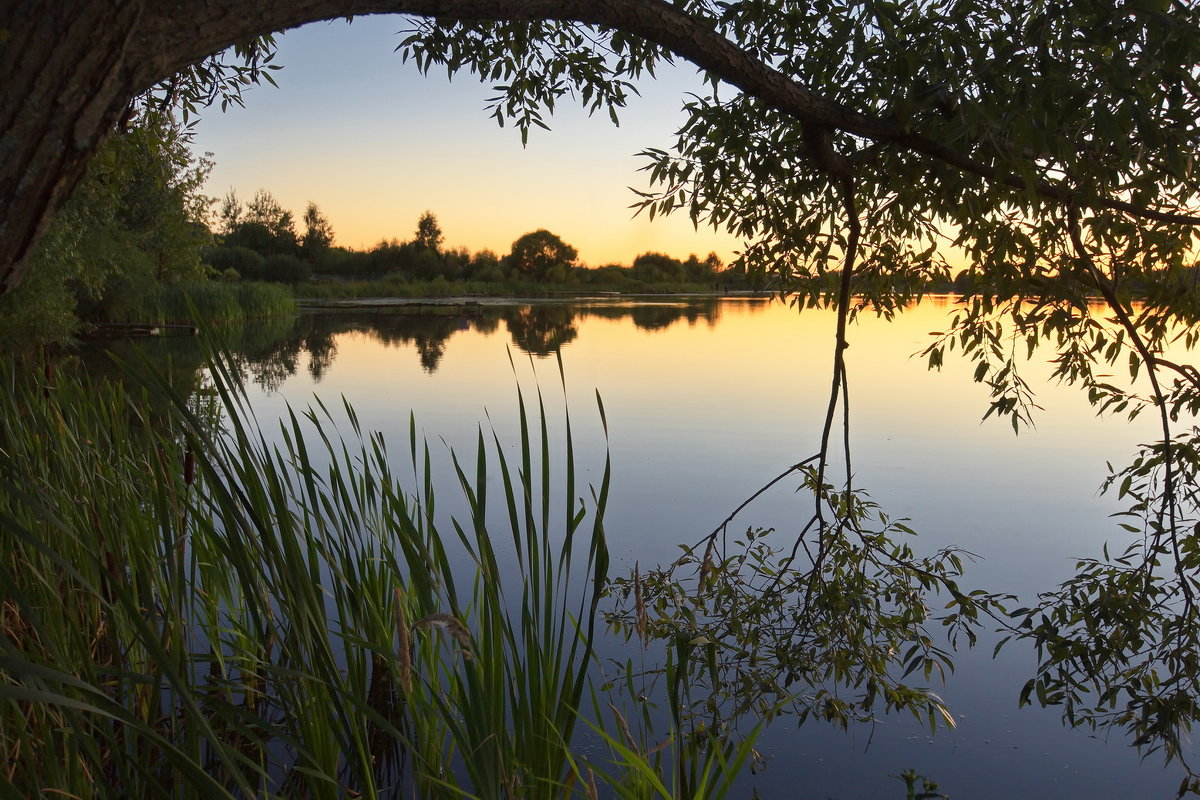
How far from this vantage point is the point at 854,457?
7.50 meters

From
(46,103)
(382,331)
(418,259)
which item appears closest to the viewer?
(46,103)

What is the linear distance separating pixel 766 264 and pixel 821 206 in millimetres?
292

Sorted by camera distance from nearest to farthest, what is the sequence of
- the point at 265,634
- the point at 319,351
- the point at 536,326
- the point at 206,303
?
1. the point at 265,634
2. the point at 319,351
3. the point at 206,303
4. the point at 536,326

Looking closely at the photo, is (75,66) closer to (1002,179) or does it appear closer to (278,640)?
(278,640)

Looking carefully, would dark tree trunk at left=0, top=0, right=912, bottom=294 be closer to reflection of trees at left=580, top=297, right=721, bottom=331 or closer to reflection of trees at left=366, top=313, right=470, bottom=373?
reflection of trees at left=366, top=313, right=470, bottom=373

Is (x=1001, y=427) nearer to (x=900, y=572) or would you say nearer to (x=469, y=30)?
(x=900, y=572)

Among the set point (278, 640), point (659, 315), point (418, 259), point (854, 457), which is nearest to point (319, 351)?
point (854, 457)

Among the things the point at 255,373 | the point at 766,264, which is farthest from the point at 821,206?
the point at 255,373

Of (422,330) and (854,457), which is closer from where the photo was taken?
(854,457)

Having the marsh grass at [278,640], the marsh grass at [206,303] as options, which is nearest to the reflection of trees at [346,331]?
the marsh grass at [206,303]

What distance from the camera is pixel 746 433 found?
845cm

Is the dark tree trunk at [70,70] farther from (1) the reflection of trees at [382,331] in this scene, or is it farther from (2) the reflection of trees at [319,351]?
(2) the reflection of trees at [319,351]

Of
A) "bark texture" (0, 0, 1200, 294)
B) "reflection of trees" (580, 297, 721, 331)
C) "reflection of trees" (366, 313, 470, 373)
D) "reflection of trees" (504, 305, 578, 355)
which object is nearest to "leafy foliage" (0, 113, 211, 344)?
"bark texture" (0, 0, 1200, 294)

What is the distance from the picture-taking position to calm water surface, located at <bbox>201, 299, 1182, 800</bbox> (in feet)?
10.9
